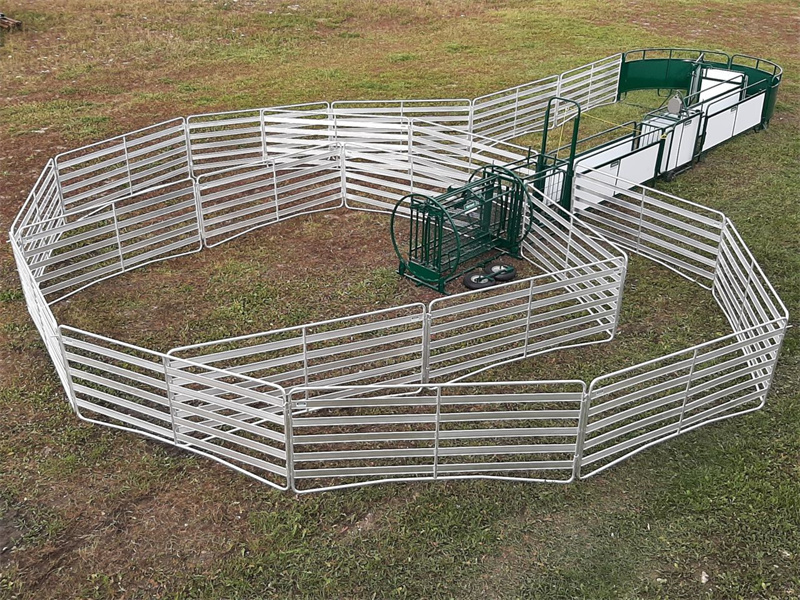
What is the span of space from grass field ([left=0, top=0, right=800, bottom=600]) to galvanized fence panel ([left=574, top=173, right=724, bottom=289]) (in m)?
0.43

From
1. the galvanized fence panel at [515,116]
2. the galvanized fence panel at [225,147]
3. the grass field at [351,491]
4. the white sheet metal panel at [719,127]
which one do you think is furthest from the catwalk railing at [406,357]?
the galvanized fence panel at [515,116]

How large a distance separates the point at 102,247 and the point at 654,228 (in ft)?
32.5

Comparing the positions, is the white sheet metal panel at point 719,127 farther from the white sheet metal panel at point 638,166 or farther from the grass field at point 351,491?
the white sheet metal panel at point 638,166

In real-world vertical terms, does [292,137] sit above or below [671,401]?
below

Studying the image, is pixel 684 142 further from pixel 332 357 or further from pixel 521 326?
pixel 332 357

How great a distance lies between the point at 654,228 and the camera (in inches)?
564

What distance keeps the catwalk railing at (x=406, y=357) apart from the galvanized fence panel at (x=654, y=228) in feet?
0.19

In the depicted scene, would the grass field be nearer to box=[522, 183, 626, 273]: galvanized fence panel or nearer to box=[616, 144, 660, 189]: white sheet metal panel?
box=[616, 144, 660, 189]: white sheet metal panel

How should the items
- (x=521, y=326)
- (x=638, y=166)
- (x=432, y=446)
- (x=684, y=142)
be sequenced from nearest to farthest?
1. (x=432, y=446)
2. (x=521, y=326)
3. (x=638, y=166)
4. (x=684, y=142)

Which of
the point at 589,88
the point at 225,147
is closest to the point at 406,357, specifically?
the point at 225,147

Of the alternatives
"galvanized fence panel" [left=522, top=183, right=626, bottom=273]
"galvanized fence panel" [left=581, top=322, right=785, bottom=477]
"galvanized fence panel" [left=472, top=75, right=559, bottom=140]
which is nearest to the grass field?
"galvanized fence panel" [left=581, top=322, right=785, bottom=477]

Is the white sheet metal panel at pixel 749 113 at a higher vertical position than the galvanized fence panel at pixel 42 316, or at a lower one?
lower

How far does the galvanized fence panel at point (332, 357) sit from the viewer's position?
10234mm

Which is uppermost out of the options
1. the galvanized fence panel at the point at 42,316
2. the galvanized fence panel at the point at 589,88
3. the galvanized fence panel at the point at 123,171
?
the galvanized fence panel at the point at 42,316
